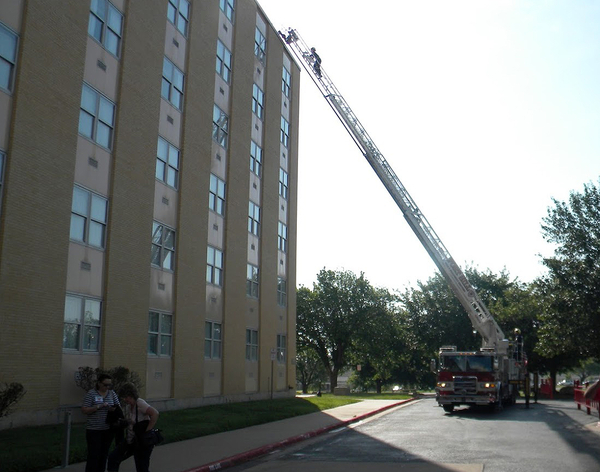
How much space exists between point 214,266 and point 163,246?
4217 millimetres

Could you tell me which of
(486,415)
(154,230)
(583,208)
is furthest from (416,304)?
(154,230)

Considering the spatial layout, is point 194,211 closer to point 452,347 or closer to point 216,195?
point 216,195

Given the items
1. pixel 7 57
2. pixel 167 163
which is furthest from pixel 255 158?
pixel 7 57

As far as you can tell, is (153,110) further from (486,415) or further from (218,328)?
(486,415)

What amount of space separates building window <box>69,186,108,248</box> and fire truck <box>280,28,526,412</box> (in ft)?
45.1

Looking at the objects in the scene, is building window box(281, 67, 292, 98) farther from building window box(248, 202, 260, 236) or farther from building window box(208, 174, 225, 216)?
building window box(208, 174, 225, 216)

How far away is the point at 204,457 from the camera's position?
39.8 ft

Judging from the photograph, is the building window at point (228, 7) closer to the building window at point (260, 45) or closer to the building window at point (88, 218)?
the building window at point (260, 45)

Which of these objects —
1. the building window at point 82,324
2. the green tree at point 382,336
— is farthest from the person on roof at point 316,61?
the green tree at point 382,336

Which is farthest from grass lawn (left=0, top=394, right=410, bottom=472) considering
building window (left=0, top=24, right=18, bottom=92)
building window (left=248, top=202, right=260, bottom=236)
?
building window (left=248, top=202, right=260, bottom=236)

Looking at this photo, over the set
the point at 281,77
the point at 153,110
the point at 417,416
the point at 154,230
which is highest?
the point at 281,77

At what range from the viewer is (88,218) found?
18562mm

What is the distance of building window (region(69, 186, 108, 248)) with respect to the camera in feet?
59.2

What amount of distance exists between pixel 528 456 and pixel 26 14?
15.5m
